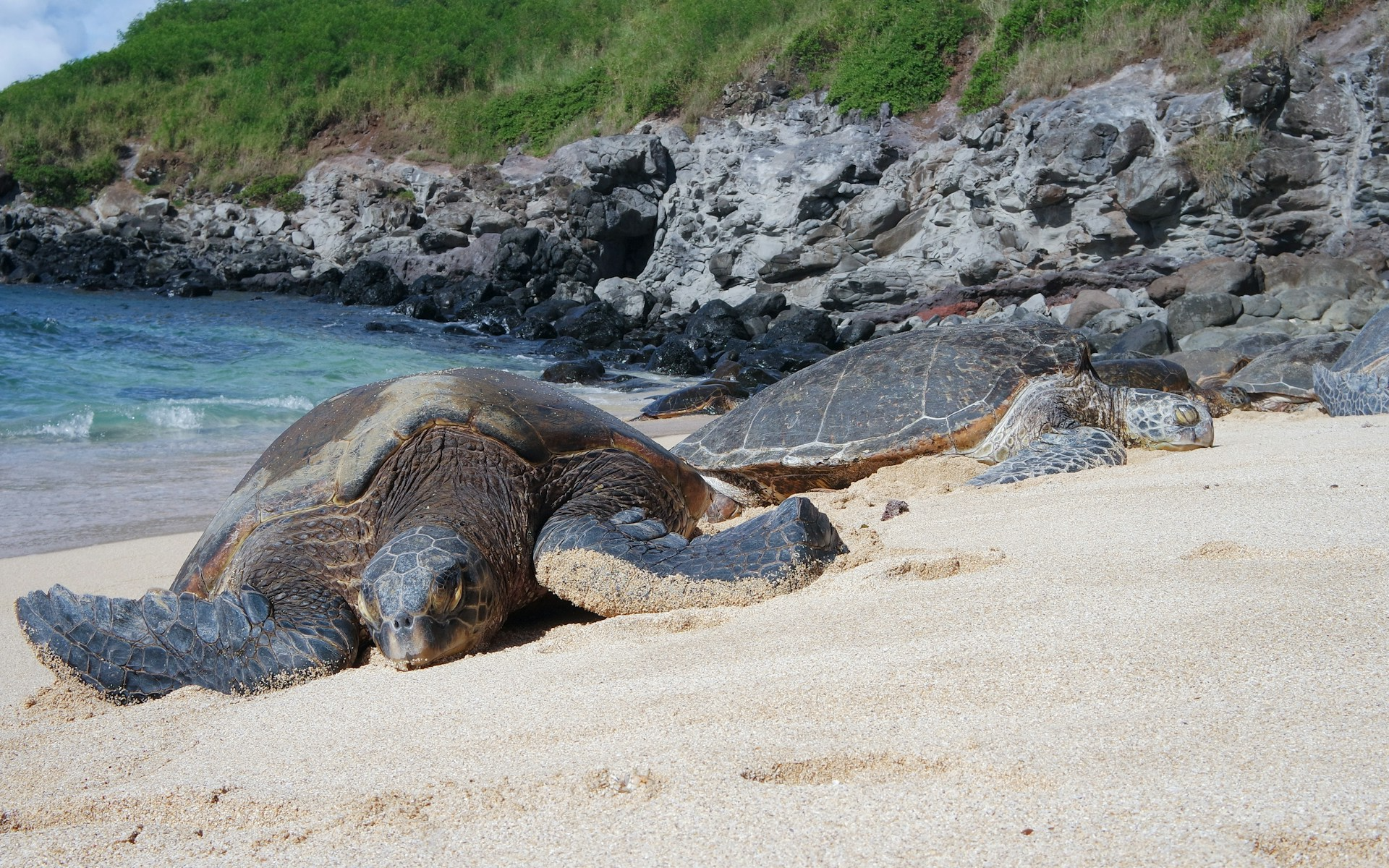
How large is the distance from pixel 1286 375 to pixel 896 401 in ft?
13.7

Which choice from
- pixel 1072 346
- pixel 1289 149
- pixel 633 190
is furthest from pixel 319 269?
pixel 1072 346

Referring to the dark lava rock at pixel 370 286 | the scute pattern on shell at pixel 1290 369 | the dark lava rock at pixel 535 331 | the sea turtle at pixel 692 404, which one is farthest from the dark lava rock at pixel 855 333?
the dark lava rock at pixel 370 286

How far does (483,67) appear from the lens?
115ft

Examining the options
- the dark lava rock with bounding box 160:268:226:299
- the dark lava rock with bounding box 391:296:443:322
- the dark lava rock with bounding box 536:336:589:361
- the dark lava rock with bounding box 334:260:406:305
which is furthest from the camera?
the dark lava rock with bounding box 160:268:226:299

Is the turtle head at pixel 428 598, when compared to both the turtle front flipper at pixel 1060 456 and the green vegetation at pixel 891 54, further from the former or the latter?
the green vegetation at pixel 891 54

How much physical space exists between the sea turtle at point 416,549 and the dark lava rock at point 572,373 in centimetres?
1075

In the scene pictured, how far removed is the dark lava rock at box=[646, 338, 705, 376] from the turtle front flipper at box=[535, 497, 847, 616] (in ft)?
42.3

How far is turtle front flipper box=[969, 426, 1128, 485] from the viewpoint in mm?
4559

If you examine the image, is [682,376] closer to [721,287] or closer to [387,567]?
[721,287]

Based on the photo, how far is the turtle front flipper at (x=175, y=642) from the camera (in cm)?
269

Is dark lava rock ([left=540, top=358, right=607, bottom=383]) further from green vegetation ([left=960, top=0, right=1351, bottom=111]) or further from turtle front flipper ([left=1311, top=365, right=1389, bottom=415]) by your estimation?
green vegetation ([left=960, top=0, right=1351, bottom=111])

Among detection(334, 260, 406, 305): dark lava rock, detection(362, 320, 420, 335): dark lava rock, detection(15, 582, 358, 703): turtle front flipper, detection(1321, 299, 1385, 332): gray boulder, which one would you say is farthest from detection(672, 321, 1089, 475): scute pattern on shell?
detection(334, 260, 406, 305): dark lava rock

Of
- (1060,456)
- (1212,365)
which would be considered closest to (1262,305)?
(1212,365)

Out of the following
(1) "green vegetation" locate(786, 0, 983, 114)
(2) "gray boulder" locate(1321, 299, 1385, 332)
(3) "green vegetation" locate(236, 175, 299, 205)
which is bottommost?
(2) "gray boulder" locate(1321, 299, 1385, 332)
